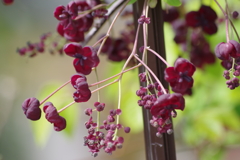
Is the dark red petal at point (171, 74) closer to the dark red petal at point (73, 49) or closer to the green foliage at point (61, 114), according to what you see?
the dark red petal at point (73, 49)

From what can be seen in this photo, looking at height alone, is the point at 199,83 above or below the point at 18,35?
below

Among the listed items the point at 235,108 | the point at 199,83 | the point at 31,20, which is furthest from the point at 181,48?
the point at 31,20

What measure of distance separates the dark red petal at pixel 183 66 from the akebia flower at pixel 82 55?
83mm

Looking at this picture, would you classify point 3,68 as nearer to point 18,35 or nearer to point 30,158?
point 18,35

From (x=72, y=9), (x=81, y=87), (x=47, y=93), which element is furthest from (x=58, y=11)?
(x=47, y=93)

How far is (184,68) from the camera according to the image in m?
0.25

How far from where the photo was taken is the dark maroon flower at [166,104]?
0.24 meters

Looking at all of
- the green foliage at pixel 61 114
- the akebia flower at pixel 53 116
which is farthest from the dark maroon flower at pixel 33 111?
the green foliage at pixel 61 114

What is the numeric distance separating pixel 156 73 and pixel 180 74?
97mm

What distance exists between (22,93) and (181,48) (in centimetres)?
39

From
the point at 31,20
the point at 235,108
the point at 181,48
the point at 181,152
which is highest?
the point at 31,20

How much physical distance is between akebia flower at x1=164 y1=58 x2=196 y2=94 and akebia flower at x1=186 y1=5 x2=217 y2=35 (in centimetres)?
21

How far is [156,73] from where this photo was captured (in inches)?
13.7

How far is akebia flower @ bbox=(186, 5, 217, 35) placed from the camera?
436 mm
